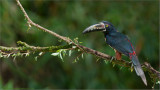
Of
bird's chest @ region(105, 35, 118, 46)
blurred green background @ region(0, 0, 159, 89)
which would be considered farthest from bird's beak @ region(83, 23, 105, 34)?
blurred green background @ region(0, 0, 159, 89)

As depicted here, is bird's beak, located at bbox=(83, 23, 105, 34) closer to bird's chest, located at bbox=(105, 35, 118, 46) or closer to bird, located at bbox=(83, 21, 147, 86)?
bird, located at bbox=(83, 21, 147, 86)

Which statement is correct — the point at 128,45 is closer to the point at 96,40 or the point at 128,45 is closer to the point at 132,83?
the point at 96,40

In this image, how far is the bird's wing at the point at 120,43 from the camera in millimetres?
2646

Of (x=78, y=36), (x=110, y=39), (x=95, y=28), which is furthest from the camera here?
(x=78, y=36)

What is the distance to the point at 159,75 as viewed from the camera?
2320 millimetres

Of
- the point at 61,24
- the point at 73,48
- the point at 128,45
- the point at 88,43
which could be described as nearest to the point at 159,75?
the point at 128,45

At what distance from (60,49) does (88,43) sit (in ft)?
8.79

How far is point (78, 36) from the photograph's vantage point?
4922 millimetres

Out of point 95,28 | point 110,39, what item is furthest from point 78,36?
point 95,28

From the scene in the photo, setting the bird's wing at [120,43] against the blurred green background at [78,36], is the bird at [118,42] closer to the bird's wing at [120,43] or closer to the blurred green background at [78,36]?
the bird's wing at [120,43]

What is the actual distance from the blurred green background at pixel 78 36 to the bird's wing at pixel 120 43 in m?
1.86

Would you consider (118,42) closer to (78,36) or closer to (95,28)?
(95,28)

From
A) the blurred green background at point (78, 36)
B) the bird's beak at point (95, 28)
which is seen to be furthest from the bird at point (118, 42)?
the blurred green background at point (78, 36)

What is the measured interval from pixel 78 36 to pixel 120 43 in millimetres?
2191
